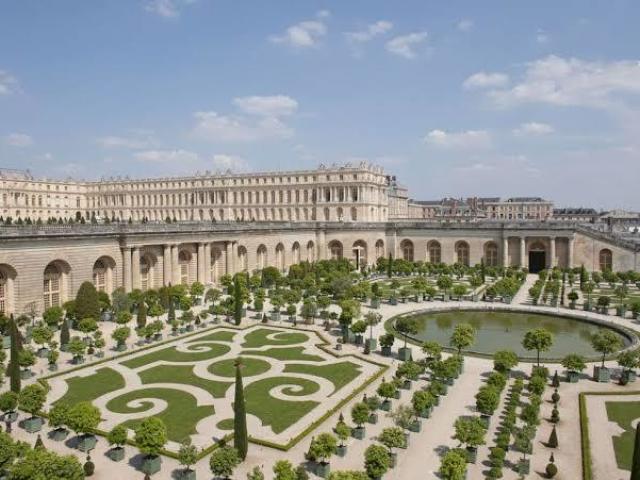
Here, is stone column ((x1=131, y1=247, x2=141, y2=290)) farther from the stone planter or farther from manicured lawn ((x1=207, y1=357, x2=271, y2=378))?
the stone planter

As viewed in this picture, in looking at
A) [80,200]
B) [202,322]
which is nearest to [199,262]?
[202,322]

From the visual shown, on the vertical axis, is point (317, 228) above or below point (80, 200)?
below

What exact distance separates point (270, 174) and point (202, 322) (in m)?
58.7

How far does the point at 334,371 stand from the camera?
30562 mm

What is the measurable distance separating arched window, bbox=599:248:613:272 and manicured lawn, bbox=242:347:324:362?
54.5m

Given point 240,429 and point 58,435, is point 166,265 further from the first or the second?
point 240,429

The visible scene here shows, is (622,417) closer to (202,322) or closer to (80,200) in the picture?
(202,322)

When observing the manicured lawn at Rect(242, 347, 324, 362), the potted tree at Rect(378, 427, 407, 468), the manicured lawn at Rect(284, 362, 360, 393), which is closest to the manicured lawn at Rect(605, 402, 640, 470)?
the potted tree at Rect(378, 427, 407, 468)

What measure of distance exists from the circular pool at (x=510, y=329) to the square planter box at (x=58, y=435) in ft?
76.8

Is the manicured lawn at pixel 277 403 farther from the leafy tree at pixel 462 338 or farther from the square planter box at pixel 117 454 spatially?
the leafy tree at pixel 462 338

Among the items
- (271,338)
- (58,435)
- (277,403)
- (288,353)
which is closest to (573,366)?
(277,403)

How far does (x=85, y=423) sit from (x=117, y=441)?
5.34 feet

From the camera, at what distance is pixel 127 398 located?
26109 mm

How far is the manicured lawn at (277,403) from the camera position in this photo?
23.5m
